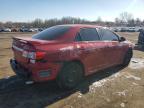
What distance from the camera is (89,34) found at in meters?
6.18

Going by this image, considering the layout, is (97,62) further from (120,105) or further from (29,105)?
(29,105)

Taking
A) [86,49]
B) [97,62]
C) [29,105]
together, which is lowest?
[29,105]

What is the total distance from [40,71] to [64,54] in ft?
2.48

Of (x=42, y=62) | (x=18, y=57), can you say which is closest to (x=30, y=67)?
(x=42, y=62)

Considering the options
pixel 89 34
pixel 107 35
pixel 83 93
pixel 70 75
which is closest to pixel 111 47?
pixel 107 35

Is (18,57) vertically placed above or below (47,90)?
above

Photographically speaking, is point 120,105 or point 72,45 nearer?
point 120,105

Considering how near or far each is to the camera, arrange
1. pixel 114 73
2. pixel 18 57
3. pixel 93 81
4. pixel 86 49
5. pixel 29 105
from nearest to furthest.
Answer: pixel 29 105, pixel 18 57, pixel 86 49, pixel 93 81, pixel 114 73

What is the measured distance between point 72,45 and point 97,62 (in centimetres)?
127

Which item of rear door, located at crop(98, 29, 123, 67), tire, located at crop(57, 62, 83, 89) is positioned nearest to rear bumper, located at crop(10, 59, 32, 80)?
tire, located at crop(57, 62, 83, 89)

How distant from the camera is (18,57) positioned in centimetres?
533

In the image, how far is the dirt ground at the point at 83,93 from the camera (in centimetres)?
470

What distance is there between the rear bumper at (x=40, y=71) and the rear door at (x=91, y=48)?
101cm

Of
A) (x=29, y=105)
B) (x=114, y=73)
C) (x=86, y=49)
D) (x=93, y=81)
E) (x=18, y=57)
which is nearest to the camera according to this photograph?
(x=29, y=105)
